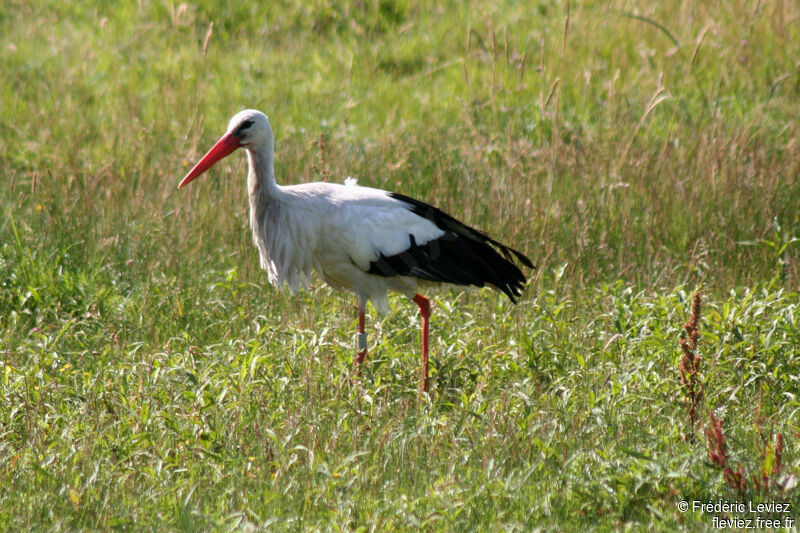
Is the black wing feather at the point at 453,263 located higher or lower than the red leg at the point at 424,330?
higher

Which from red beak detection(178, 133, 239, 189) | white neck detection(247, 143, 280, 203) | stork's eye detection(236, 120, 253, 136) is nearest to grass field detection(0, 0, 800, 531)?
white neck detection(247, 143, 280, 203)

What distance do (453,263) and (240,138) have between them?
117 cm

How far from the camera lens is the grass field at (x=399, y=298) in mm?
3393

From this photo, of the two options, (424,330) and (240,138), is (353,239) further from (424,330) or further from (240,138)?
(240,138)

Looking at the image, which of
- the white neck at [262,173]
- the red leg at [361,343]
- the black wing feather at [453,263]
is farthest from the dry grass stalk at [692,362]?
the white neck at [262,173]

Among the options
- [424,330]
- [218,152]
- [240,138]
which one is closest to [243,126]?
[240,138]

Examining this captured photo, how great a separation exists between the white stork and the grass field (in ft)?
0.70

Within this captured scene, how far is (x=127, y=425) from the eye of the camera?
3.81m

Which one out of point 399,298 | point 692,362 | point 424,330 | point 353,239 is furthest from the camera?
point 399,298

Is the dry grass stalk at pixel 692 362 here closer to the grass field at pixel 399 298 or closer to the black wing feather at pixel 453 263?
the grass field at pixel 399 298

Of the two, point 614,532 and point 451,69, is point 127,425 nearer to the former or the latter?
point 614,532

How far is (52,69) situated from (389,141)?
3045mm

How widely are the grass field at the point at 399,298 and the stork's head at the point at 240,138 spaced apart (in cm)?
70

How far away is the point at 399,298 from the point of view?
18.6 feet
